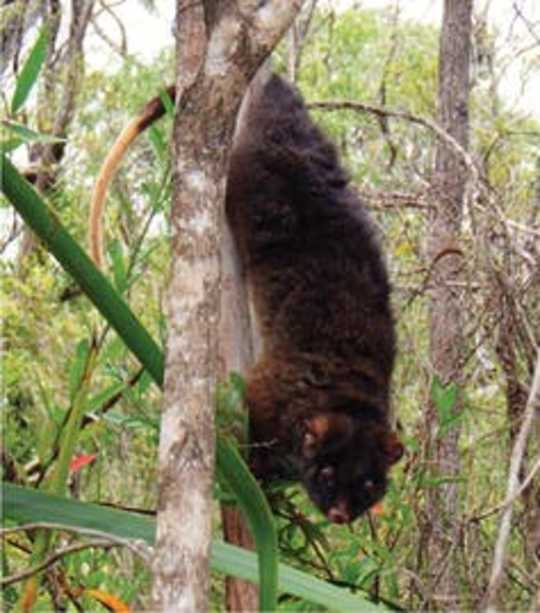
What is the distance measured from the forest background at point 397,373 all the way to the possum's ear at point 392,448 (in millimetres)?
83

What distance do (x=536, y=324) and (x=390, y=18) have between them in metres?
7.20

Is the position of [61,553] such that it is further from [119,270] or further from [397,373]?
[397,373]

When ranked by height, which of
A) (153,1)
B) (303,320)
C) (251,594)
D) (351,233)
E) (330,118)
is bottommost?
(251,594)

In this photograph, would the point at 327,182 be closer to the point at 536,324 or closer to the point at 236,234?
the point at 236,234

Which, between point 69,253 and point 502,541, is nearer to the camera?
point 69,253

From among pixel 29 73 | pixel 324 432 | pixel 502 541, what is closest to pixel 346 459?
pixel 324 432

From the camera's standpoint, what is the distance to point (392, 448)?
146 inches

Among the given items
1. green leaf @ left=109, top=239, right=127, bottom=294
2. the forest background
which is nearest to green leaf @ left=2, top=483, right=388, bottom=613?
the forest background

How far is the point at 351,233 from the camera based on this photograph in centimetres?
390

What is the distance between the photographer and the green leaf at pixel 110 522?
1.50 metres

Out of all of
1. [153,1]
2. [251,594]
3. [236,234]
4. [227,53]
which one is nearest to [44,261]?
[153,1]

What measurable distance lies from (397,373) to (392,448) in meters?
0.93

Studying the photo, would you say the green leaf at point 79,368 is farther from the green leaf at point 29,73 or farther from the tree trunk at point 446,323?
the tree trunk at point 446,323

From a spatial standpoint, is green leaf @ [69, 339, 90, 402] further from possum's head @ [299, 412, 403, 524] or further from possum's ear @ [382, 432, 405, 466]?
possum's ear @ [382, 432, 405, 466]
